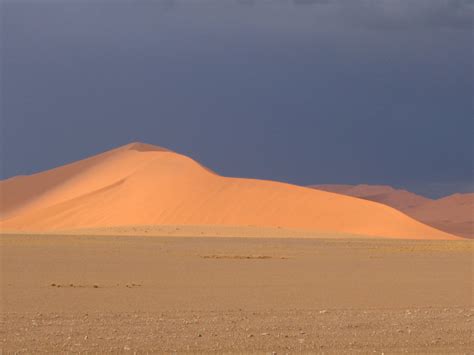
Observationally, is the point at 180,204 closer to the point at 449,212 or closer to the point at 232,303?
the point at 232,303

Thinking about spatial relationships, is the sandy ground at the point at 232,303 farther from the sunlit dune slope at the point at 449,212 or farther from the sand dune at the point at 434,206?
the sunlit dune slope at the point at 449,212

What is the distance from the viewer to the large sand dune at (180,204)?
→ 220 ft

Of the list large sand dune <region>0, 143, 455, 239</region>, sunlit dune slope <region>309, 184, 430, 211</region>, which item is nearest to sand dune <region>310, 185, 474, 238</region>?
sunlit dune slope <region>309, 184, 430, 211</region>

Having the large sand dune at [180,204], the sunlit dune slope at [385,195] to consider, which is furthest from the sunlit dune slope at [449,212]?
the large sand dune at [180,204]

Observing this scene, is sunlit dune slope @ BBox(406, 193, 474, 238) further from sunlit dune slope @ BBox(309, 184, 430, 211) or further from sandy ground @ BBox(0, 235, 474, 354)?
sandy ground @ BBox(0, 235, 474, 354)

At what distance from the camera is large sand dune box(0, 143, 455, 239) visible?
67062mm

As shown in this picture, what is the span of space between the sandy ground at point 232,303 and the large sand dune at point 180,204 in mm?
34409

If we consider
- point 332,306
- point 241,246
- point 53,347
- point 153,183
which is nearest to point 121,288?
point 332,306

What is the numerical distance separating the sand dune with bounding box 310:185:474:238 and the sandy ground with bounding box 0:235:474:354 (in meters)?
70.2

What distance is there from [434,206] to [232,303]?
116156 mm

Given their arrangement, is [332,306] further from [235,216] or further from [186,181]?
[186,181]

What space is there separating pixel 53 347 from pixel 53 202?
66890mm

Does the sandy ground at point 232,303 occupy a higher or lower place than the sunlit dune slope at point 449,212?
higher

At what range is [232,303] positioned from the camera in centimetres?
1698
